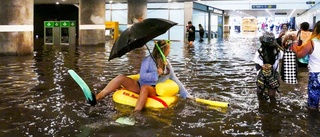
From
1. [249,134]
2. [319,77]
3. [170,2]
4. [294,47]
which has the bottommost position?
[249,134]

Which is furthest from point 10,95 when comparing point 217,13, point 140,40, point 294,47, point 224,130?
point 217,13

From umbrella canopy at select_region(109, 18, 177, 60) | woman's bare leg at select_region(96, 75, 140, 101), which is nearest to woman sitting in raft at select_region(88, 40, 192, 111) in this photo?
woman's bare leg at select_region(96, 75, 140, 101)

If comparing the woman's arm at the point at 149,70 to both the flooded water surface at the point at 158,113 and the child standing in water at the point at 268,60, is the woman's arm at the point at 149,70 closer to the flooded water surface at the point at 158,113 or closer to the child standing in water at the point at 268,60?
the flooded water surface at the point at 158,113

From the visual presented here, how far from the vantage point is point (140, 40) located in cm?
613

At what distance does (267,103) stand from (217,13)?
4334cm

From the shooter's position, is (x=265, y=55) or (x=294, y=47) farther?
(x=265, y=55)

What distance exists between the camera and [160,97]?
6582 millimetres

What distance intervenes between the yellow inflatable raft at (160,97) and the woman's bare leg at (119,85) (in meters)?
0.12

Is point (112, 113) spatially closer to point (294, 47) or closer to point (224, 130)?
point (224, 130)

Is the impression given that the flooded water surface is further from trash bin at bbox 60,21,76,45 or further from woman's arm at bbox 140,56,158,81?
trash bin at bbox 60,21,76,45

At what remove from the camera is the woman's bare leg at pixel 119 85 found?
6.42 m

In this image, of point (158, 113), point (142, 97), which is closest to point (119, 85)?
point (142, 97)

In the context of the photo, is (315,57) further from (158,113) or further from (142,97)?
(142,97)

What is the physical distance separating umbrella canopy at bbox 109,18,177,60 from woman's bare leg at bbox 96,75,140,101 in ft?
1.48
